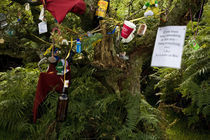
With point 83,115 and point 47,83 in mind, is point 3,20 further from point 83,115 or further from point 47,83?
point 83,115

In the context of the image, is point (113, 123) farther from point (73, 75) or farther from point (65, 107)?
point (73, 75)

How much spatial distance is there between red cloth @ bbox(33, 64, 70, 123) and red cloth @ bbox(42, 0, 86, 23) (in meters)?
0.68

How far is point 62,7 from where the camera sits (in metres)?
2.16

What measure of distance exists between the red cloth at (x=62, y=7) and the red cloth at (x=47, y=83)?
680 millimetres

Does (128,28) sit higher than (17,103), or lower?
higher

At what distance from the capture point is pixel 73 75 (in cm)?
302

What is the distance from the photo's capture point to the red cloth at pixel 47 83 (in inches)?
99.9

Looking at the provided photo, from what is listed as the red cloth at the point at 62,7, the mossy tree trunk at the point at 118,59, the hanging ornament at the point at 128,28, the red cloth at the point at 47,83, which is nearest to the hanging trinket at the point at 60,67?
the red cloth at the point at 47,83

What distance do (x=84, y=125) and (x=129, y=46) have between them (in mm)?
1190

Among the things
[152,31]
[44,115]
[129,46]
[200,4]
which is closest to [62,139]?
[44,115]

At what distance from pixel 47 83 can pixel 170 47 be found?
1.58 metres

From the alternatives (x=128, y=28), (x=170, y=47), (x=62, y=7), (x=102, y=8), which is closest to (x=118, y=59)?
(x=128, y=28)

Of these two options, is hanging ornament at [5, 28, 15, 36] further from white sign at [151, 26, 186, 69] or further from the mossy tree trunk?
white sign at [151, 26, 186, 69]

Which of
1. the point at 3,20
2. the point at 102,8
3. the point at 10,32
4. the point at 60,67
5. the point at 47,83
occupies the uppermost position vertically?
the point at 102,8
